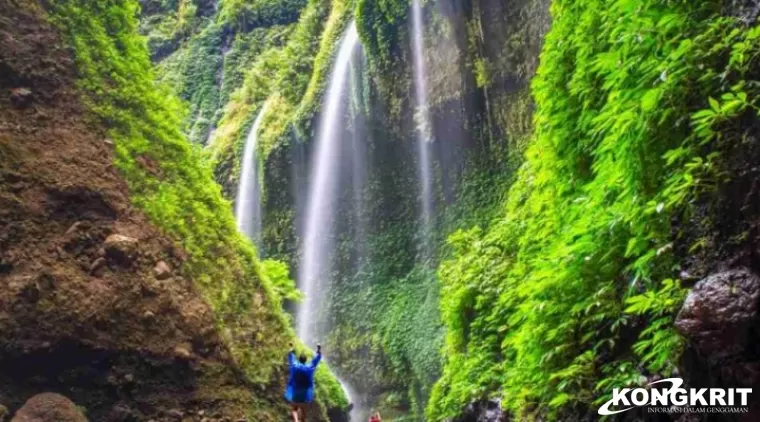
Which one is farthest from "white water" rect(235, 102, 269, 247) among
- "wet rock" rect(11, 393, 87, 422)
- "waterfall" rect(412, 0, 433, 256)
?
"wet rock" rect(11, 393, 87, 422)

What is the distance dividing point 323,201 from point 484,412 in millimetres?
12606

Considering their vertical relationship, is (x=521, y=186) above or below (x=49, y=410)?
above

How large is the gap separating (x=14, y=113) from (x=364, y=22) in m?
10.5

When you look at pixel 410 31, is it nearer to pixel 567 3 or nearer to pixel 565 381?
pixel 567 3

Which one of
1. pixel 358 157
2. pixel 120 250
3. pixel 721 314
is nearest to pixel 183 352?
pixel 120 250

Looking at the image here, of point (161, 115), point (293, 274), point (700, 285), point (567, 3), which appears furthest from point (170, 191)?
point (293, 274)

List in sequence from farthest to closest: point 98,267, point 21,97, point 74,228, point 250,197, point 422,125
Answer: point 250,197 < point 422,125 < point 21,97 < point 74,228 < point 98,267

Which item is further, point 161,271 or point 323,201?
point 323,201

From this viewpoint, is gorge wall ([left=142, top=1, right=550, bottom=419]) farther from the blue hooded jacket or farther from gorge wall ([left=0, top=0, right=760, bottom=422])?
the blue hooded jacket

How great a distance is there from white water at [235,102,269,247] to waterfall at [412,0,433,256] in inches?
254

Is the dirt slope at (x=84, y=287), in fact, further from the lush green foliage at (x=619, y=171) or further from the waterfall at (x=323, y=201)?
the waterfall at (x=323, y=201)

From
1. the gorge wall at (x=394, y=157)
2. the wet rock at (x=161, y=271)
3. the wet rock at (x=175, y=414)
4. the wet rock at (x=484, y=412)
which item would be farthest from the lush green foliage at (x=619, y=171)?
the gorge wall at (x=394, y=157)

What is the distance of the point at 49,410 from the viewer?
6500 mm

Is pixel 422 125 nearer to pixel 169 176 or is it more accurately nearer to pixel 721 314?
pixel 169 176
